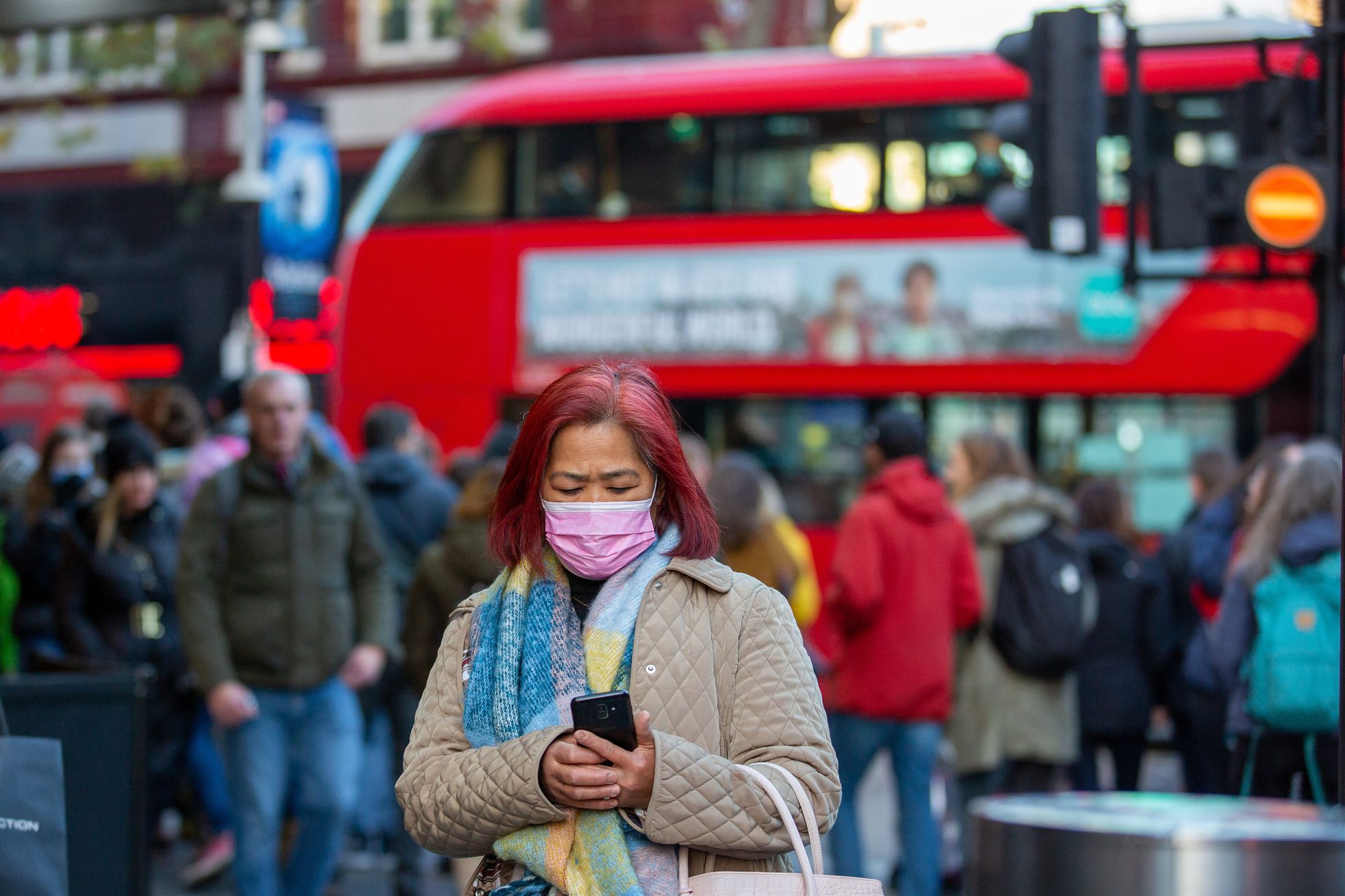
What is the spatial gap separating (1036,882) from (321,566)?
3.78m

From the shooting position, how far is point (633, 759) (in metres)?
2.80

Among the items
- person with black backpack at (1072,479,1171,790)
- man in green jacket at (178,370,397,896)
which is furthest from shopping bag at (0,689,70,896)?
person with black backpack at (1072,479,1171,790)

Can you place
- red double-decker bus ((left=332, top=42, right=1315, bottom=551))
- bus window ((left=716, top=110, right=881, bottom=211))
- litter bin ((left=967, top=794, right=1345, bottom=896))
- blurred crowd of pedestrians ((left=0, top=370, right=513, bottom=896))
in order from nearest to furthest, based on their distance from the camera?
litter bin ((left=967, top=794, right=1345, bottom=896)) → blurred crowd of pedestrians ((left=0, top=370, right=513, bottom=896)) → red double-decker bus ((left=332, top=42, right=1315, bottom=551)) → bus window ((left=716, top=110, right=881, bottom=211))

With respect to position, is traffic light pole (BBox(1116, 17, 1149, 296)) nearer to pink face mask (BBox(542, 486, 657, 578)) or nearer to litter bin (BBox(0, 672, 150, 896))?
litter bin (BBox(0, 672, 150, 896))

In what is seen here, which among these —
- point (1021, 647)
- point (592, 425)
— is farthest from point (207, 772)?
point (592, 425)

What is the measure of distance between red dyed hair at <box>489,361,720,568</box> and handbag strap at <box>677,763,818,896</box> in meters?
0.42

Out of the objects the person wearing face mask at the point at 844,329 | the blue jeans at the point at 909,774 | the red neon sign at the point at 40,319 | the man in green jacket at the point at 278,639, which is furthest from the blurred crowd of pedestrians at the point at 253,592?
the red neon sign at the point at 40,319

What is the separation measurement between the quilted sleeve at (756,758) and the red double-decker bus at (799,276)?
1047 centimetres

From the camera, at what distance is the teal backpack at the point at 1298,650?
5680 millimetres

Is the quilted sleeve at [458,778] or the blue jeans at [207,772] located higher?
the quilted sleeve at [458,778]

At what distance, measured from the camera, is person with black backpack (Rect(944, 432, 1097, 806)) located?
23.9 feet

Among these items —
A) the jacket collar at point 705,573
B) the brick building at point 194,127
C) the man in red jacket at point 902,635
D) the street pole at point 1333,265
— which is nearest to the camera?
the jacket collar at point 705,573

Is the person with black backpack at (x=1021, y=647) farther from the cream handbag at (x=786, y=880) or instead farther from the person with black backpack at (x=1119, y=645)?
the cream handbag at (x=786, y=880)

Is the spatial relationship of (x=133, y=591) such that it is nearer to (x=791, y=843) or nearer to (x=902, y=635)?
(x=902, y=635)
